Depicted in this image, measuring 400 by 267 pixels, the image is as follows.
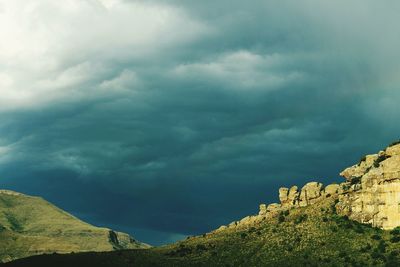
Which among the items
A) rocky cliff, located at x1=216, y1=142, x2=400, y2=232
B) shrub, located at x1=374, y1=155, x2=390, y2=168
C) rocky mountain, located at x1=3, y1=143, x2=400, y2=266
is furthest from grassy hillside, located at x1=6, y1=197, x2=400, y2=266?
shrub, located at x1=374, y1=155, x2=390, y2=168

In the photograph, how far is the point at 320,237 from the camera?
15338 cm

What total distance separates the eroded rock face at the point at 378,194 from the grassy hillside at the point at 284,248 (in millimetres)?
2962

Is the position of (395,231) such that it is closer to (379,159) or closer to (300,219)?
(379,159)

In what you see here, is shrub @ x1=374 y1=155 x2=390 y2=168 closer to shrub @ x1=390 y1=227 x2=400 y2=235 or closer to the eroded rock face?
the eroded rock face

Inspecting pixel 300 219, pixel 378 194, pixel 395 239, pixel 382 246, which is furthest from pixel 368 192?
pixel 300 219

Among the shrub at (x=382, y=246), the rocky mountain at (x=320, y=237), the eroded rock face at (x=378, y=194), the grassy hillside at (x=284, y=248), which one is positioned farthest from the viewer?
the eroded rock face at (x=378, y=194)

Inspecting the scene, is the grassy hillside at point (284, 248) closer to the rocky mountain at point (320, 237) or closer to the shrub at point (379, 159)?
the rocky mountain at point (320, 237)

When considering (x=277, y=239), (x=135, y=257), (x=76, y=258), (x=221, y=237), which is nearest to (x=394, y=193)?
(x=277, y=239)

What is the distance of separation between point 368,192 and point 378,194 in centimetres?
278

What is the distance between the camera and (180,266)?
150250 millimetres

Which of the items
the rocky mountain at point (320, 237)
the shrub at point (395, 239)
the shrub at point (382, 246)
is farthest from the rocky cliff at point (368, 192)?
the shrub at point (382, 246)

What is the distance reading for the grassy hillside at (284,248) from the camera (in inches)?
5635

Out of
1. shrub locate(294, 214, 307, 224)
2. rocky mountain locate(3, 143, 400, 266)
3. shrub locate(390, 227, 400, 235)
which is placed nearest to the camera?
rocky mountain locate(3, 143, 400, 266)

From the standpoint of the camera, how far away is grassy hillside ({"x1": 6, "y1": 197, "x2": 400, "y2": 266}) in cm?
14312
